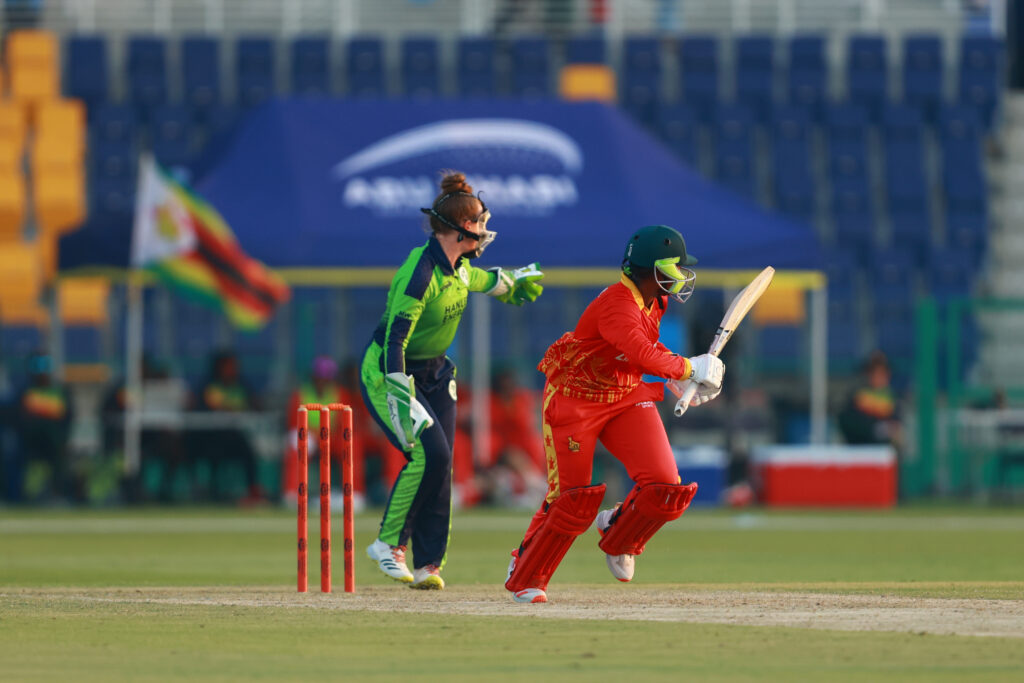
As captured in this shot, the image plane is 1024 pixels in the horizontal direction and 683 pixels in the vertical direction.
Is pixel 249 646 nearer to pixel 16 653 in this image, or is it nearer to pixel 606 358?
pixel 16 653

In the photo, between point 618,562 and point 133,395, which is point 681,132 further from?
point 618,562

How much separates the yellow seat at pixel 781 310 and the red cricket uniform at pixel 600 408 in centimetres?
1645

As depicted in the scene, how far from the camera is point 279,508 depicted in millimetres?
20000

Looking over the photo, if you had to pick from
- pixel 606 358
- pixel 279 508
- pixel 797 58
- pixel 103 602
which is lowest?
pixel 279 508

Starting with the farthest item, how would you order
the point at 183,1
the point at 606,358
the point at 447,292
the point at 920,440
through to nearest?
the point at 183,1
the point at 920,440
the point at 447,292
the point at 606,358

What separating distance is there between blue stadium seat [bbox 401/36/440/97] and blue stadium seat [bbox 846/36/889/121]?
6117 millimetres

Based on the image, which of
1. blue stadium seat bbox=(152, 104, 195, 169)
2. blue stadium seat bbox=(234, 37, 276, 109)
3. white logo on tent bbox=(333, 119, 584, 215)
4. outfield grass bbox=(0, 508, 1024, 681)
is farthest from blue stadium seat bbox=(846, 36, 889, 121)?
outfield grass bbox=(0, 508, 1024, 681)

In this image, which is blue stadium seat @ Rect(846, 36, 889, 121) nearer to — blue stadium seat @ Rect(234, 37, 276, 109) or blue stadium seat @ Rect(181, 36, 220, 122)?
blue stadium seat @ Rect(234, 37, 276, 109)

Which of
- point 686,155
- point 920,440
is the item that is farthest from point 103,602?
point 686,155

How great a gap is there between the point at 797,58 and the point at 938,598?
19208 mm

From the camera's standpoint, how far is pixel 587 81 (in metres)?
26.2

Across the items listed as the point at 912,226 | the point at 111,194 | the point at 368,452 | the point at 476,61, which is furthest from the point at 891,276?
the point at 111,194

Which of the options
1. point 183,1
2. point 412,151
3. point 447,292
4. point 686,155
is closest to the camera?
point 447,292

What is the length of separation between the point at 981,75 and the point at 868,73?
66.9 inches
